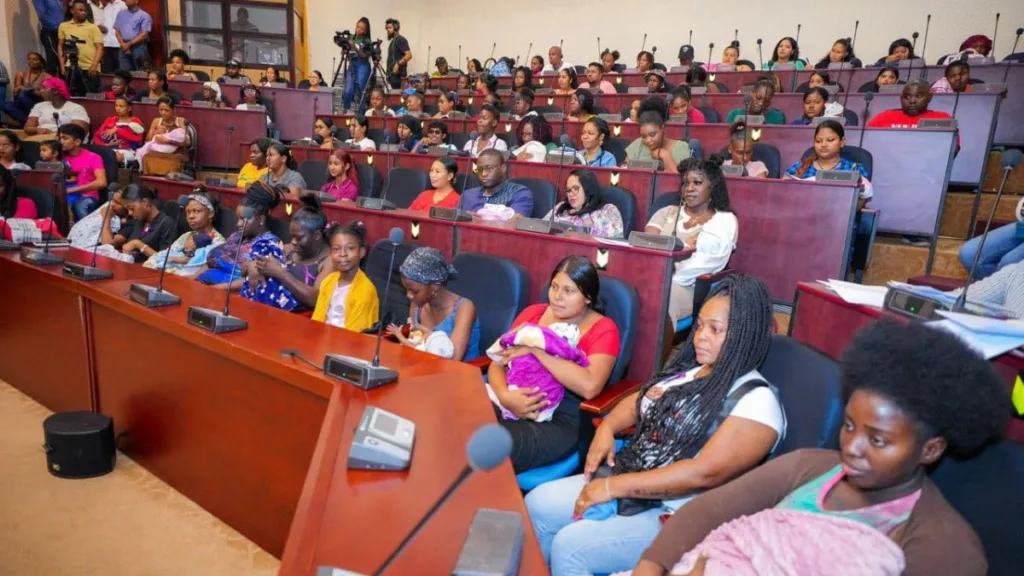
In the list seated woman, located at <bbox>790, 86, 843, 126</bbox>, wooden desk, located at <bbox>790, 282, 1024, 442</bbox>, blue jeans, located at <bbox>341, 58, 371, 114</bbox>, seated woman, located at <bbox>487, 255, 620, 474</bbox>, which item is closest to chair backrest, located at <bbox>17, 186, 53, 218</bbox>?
seated woman, located at <bbox>487, 255, 620, 474</bbox>

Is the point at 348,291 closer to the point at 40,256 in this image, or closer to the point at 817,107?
the point at 40,256

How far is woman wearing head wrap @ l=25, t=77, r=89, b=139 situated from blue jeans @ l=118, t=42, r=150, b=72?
6.60ft

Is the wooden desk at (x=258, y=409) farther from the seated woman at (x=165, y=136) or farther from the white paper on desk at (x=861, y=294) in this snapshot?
the seated woman at (x=165, y=136)

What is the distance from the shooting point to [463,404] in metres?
1.33

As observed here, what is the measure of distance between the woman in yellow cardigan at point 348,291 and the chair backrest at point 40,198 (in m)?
2.50

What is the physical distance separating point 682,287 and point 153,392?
6.51 feet

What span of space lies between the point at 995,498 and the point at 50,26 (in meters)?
9.19

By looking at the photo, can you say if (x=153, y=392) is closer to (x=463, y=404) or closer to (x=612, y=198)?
(x=463, y=404)

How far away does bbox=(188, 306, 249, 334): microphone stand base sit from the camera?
163 cm

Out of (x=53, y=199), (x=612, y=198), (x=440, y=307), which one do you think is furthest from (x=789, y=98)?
(x=53, y=199)

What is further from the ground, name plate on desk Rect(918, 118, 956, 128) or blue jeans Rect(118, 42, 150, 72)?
blue jeans Rect(118, 42, 150, 72)

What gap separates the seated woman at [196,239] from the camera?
3283 millimetres

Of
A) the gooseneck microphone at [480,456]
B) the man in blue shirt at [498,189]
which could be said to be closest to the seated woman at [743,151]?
the man in blue shirt at [498,189]

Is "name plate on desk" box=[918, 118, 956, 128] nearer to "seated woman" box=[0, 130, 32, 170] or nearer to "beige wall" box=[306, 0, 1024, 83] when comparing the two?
"beige wall" box=[306, 0, 1024, 83]
